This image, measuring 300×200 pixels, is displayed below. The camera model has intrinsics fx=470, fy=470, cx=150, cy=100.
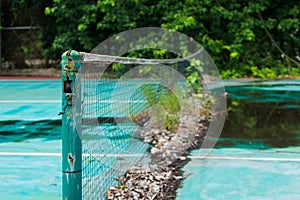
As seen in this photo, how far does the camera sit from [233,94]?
38.3ft

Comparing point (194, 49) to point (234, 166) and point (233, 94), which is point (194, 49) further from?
point (234, 166)

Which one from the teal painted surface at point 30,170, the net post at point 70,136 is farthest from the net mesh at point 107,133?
the net post at point 70,136

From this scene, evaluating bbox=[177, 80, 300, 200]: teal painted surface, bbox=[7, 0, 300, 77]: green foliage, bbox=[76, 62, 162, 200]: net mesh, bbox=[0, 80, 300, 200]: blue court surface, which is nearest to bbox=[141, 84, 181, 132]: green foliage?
bbox=[76, 62, 162, 200]: net mesh

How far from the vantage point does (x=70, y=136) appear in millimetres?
2510

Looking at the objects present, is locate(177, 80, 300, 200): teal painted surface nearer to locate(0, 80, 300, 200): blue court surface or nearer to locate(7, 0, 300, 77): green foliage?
locate(0, 80, 300, 200): blue court surface

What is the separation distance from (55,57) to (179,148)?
12891 mm

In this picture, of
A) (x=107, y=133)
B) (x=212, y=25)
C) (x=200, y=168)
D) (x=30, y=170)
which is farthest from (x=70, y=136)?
(x=212, y=25)

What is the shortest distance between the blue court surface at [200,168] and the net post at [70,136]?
4.90 ft

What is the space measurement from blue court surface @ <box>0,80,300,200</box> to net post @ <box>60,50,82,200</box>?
149cm

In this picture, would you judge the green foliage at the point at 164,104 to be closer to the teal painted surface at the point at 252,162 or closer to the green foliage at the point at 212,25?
the teal painted surface at the point at 252,162

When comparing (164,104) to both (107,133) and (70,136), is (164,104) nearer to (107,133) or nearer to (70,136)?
(107,133)

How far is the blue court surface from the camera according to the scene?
4145 mm

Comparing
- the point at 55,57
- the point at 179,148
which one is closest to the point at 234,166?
the point at 179,148

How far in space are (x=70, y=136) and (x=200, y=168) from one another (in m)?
2.68
